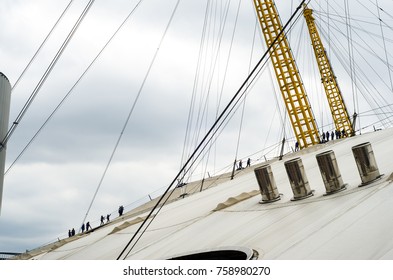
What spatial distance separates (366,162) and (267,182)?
7.45 ft

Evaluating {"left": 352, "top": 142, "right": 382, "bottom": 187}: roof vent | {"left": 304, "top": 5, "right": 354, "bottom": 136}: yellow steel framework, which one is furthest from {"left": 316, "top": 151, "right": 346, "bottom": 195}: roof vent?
{"left": 304, "top": 5, "right": 354, "bottom": 136}: yellow steel framework

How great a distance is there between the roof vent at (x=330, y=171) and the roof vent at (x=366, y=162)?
0.43 metres

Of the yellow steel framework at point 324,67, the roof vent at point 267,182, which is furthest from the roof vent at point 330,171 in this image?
the yellow steel framework at point 324,67

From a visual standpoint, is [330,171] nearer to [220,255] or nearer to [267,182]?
[267,182]

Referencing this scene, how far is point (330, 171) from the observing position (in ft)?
24.2

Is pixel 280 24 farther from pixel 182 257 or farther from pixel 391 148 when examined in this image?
pixel 182 257

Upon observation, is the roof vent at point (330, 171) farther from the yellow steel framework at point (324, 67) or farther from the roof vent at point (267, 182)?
the yellow steel framework at point (324, 67)

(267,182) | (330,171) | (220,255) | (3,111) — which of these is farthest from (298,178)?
(3,111)

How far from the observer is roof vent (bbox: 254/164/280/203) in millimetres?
8469

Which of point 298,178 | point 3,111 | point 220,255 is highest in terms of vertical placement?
point 3,111

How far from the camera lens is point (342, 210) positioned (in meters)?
6.32

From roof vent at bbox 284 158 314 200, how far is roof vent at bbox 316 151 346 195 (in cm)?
45

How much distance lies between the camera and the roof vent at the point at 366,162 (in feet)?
23.7
